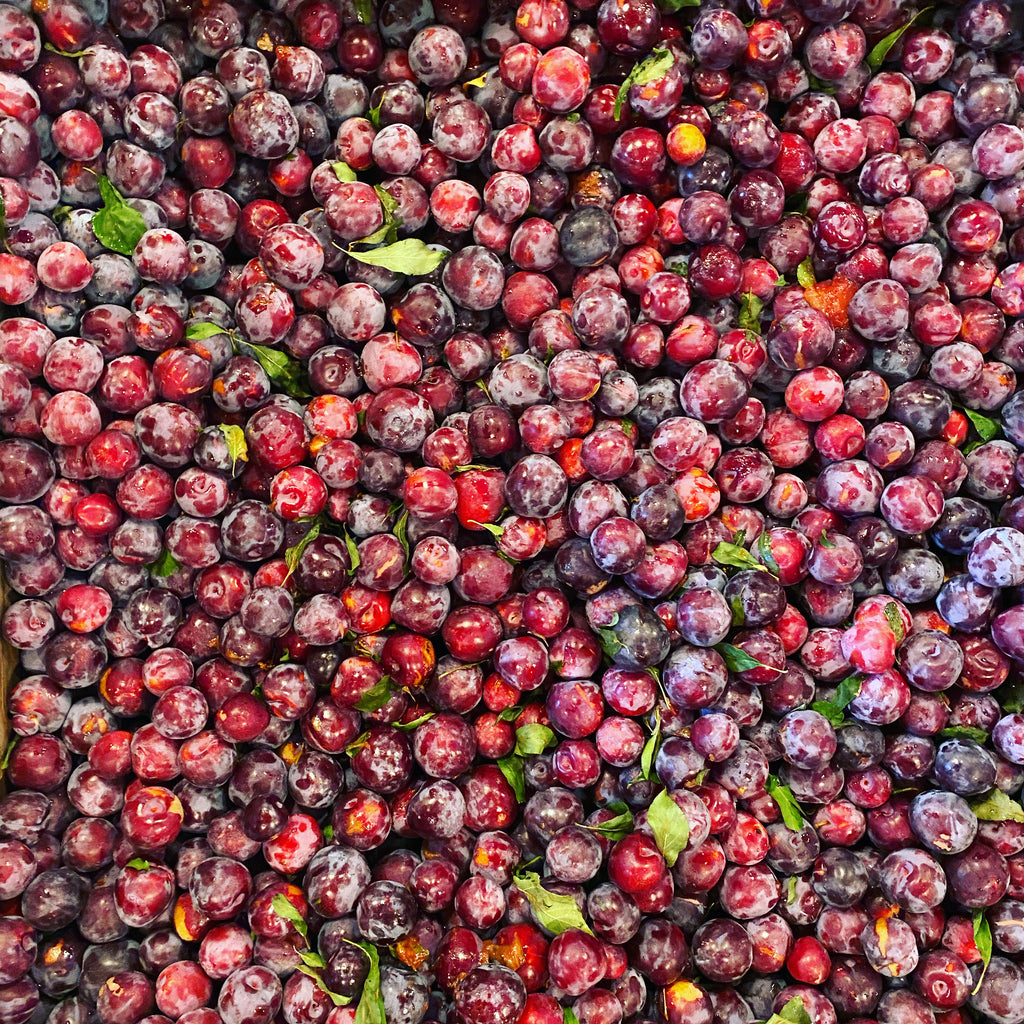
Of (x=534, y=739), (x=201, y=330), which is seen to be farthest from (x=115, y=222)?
(x=534, y=739)

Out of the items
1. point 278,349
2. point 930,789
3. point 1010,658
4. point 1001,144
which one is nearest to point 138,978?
point 278,349

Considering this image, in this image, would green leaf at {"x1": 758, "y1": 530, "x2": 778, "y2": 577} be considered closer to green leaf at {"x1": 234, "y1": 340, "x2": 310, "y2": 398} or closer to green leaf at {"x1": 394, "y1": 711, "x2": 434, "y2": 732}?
green leaf at {"x1": 394, "y1": 711, "x2": 434, "y2": 732}

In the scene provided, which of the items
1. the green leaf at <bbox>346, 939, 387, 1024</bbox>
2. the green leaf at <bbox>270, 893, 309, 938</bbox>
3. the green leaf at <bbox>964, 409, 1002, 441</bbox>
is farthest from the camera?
the green leaf at <bbox>964, 409, 1002, 441</bbox>

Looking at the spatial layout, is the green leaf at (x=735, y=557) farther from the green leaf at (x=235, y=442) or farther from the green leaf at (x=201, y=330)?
the green leaf at (x=201, y=330)

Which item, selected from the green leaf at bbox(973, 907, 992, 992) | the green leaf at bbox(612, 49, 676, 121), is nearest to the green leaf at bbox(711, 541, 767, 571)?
the green leaf at bbox(973, 907, 992, 992)

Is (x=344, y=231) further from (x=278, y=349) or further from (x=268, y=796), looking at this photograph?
(x=268, y=796)

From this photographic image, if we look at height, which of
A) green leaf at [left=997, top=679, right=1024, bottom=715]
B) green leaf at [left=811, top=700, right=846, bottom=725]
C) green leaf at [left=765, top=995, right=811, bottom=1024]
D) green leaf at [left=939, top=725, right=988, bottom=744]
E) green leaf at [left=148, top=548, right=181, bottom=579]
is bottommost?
green leaf at [left=765, top=995, right=811, bottom=1024]
